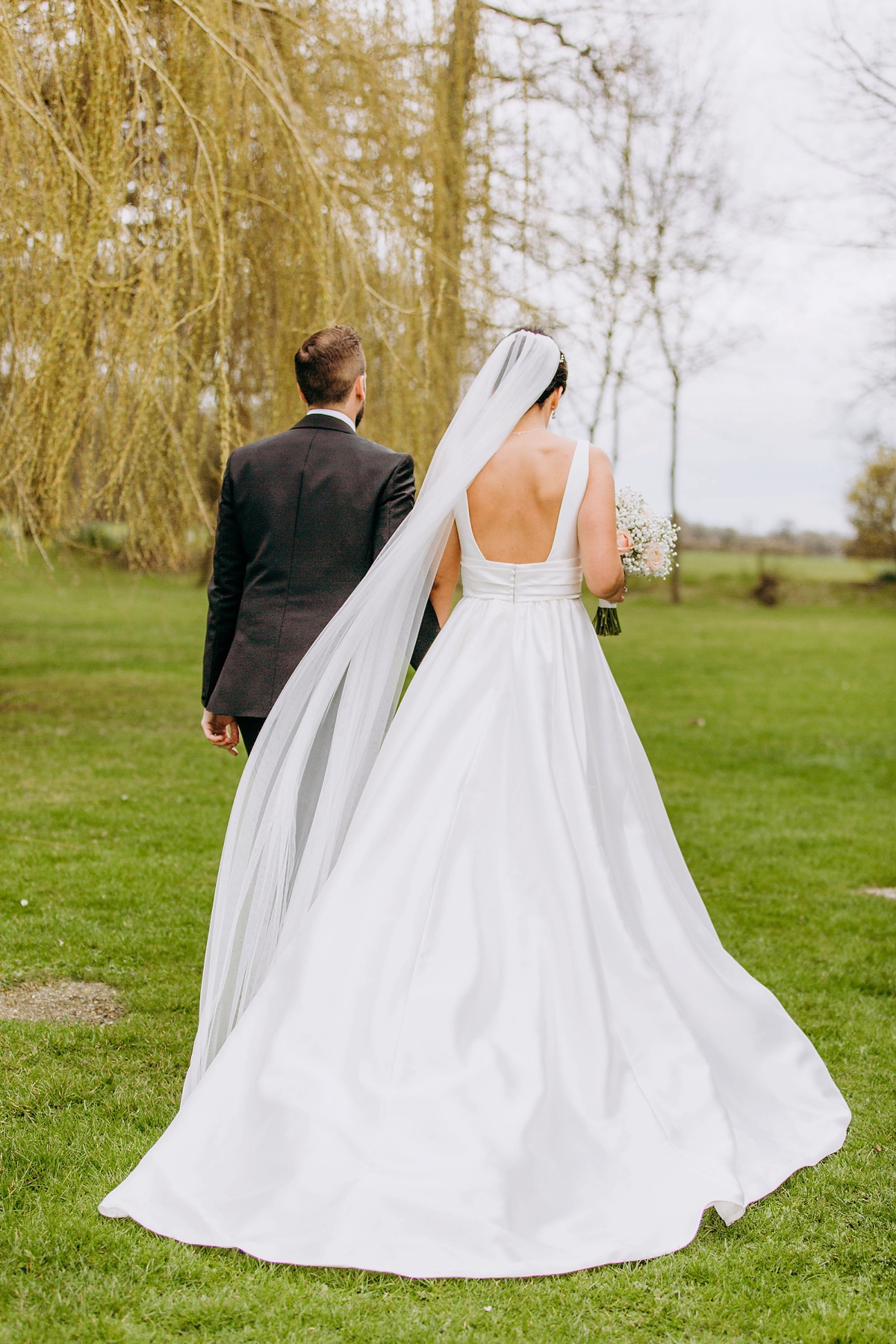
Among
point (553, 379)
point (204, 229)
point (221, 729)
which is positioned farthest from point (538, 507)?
point (204, 229)

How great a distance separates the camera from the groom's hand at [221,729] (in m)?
3.45

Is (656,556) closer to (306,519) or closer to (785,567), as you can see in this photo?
(306,519)

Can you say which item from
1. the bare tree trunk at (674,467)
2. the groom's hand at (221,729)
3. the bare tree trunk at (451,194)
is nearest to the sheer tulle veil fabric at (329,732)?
the groom's hand at (221,729)

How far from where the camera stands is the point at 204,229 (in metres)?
5.25

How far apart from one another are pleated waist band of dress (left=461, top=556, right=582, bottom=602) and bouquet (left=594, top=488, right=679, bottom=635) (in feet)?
1.06

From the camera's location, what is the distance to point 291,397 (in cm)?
580

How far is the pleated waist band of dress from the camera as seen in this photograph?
10.5 feet

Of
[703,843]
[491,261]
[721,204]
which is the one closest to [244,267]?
[491,261]

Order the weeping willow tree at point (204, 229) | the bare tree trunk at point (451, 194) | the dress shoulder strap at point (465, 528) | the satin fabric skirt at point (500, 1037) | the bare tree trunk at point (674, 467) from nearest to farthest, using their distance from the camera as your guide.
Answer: the satin fabric skirt at point (500, 1037), the dress shoulder strap at point (465, 528), the weeping willow tree at point (204, 229), the bare tree trunk at point (451, 194), the bare tree trunk at point (674, 467)

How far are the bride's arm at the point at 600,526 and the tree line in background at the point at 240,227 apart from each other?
6.87 feet

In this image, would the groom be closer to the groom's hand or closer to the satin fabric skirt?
the groom's hand

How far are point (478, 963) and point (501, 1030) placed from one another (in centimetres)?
16

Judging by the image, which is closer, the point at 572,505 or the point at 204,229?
the point at 572,505

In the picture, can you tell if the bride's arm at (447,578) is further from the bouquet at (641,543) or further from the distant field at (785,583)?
the distant field at (785,583)
